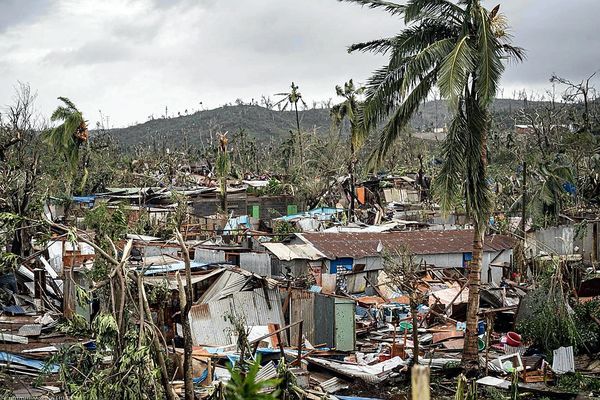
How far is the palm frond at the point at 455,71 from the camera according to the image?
1179 centimetres

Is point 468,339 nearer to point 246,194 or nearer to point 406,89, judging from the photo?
point 406,89

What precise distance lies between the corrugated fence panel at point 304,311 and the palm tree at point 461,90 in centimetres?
348

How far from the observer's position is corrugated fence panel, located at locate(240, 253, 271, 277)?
2078 cm

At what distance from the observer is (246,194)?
3716 centimetres

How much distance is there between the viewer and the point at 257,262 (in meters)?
20.9

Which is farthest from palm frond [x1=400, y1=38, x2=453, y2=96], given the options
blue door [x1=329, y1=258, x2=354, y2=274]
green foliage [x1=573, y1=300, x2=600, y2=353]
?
blue door [x1=329, y1=258, x2=354, y2=274]

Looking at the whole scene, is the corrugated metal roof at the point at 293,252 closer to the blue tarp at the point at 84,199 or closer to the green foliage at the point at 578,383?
the green foliage at the point at 578,383

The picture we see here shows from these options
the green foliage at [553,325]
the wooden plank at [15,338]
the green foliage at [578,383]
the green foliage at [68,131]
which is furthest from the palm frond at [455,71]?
the green foliage at [68,131]

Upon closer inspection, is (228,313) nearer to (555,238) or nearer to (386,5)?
(386,5)

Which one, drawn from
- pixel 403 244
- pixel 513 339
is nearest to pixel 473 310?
pixel 513 339

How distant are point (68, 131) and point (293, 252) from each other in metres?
7.74

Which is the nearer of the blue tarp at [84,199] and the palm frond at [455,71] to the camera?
the palm frond at [455,71]

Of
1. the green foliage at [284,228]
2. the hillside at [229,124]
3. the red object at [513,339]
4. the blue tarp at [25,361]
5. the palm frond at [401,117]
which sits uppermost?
the hillside at [229,124]

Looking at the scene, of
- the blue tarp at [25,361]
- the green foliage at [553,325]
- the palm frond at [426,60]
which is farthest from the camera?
the green foliage at [553,325]
